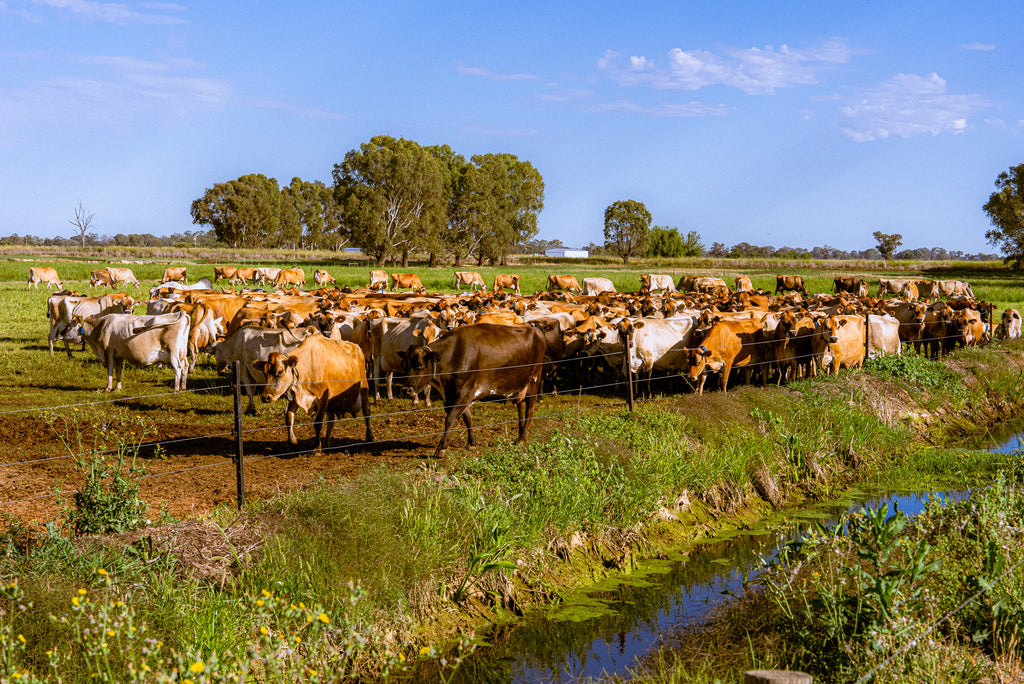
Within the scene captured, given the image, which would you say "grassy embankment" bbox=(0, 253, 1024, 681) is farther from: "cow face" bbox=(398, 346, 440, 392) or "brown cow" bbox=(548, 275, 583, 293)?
"brown cow" bbox=(548, 275, 583, 293)

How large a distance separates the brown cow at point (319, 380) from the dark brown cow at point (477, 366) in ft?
2.66

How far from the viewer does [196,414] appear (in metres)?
14.7

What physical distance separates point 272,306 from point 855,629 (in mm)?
19781

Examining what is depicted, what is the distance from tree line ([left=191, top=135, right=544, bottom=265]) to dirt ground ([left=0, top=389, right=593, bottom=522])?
69.4 meters

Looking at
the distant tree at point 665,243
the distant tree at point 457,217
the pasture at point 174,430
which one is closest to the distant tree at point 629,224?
the distant tree at point 665,243

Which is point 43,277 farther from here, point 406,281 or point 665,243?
point 665,243

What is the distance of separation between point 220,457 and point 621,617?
6098 mm

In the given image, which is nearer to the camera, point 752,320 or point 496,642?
point 496,642

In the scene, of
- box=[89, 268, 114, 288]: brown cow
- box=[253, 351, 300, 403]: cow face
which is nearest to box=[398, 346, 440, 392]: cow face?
box=[253, 351, 300, 403]: cow face

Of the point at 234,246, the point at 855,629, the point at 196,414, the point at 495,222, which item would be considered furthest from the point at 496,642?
the point at 234,246

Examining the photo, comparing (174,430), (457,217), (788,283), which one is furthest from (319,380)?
(457,217)

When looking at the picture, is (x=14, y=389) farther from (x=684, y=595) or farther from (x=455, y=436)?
(x=684, y=595)

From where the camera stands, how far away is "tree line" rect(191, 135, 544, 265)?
8225 centimetres

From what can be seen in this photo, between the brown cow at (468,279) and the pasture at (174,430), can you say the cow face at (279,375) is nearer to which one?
the pasture at (174,430)
